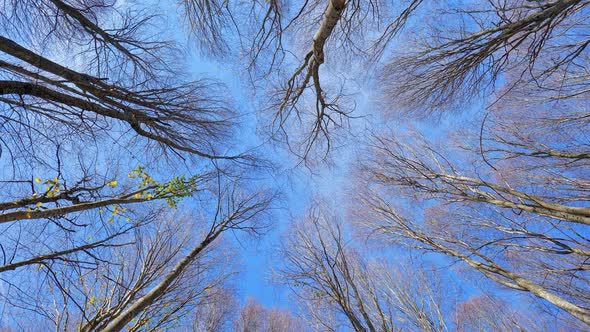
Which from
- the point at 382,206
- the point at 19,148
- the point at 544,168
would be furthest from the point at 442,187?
the point at 19,148

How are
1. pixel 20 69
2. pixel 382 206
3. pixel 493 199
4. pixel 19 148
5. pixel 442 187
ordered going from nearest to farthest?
1. pixel 20 69
2. pixel 19 148
3. pixel 493 199
4. pixel 442 187
5. pixel 382 206

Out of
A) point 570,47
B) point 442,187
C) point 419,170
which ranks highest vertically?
point 570,47

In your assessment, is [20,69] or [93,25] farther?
[93,25]

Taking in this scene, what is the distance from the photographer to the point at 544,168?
5297 millimetres

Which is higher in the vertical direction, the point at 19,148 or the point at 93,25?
the point at 93,25

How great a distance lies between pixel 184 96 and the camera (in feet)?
11.5

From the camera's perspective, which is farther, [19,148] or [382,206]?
[382,206]

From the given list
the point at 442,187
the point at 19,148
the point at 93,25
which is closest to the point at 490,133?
the point at 442,187

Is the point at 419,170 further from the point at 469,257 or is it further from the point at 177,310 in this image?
the point at 177,310

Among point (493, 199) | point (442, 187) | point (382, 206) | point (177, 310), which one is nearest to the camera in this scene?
point (493, 199)

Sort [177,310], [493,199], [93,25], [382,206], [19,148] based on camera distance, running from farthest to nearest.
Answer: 1. [382,206]
2. [177,310]
3. [493,199]
4. [93,25]
5. [19,148]

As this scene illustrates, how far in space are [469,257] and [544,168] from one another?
2.78m

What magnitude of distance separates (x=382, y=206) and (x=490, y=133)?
2.96m

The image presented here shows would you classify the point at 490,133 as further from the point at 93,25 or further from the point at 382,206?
the point at 93,25
